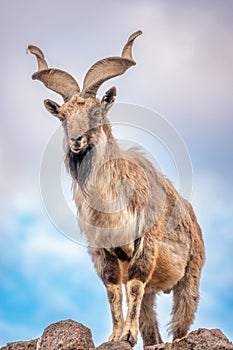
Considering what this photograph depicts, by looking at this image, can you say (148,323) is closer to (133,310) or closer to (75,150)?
(133,310)

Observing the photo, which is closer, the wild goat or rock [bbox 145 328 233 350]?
rock [bbox 145 328 233 350]

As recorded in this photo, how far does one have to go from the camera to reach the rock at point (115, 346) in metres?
11.0

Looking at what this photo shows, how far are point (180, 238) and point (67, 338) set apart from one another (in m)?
3.52

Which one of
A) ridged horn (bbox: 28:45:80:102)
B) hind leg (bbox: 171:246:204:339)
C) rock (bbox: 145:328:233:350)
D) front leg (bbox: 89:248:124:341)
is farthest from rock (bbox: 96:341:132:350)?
ridged horn (bbox: 28:45:80:102)

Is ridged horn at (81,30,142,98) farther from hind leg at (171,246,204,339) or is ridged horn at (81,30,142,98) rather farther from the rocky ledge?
the rocky ledge

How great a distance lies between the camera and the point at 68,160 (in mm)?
12656

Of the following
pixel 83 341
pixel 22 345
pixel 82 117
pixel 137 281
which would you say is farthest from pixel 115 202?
pixel 22 345

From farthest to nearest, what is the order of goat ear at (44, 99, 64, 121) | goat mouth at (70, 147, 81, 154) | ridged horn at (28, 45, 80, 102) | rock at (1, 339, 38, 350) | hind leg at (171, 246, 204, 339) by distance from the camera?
hind leg at (171, 246, 204, 339) → ridged horn at (28, 45, 80, 102) → goat ear at (44, 99, 64, 121) → rock at (1, 339, 38, 350) → goat mouth at (70, 147, 81, 154)

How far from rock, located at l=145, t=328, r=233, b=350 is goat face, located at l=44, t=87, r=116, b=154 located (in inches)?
136

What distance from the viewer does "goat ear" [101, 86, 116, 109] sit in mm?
12836

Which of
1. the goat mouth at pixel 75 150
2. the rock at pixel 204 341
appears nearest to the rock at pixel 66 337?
the rock at pixel 204 341

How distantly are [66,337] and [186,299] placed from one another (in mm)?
3626

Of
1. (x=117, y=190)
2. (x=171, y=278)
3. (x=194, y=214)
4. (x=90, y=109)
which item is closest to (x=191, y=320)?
(x=171, y=278)

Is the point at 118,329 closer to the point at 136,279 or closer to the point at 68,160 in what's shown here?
the point at 136,279
